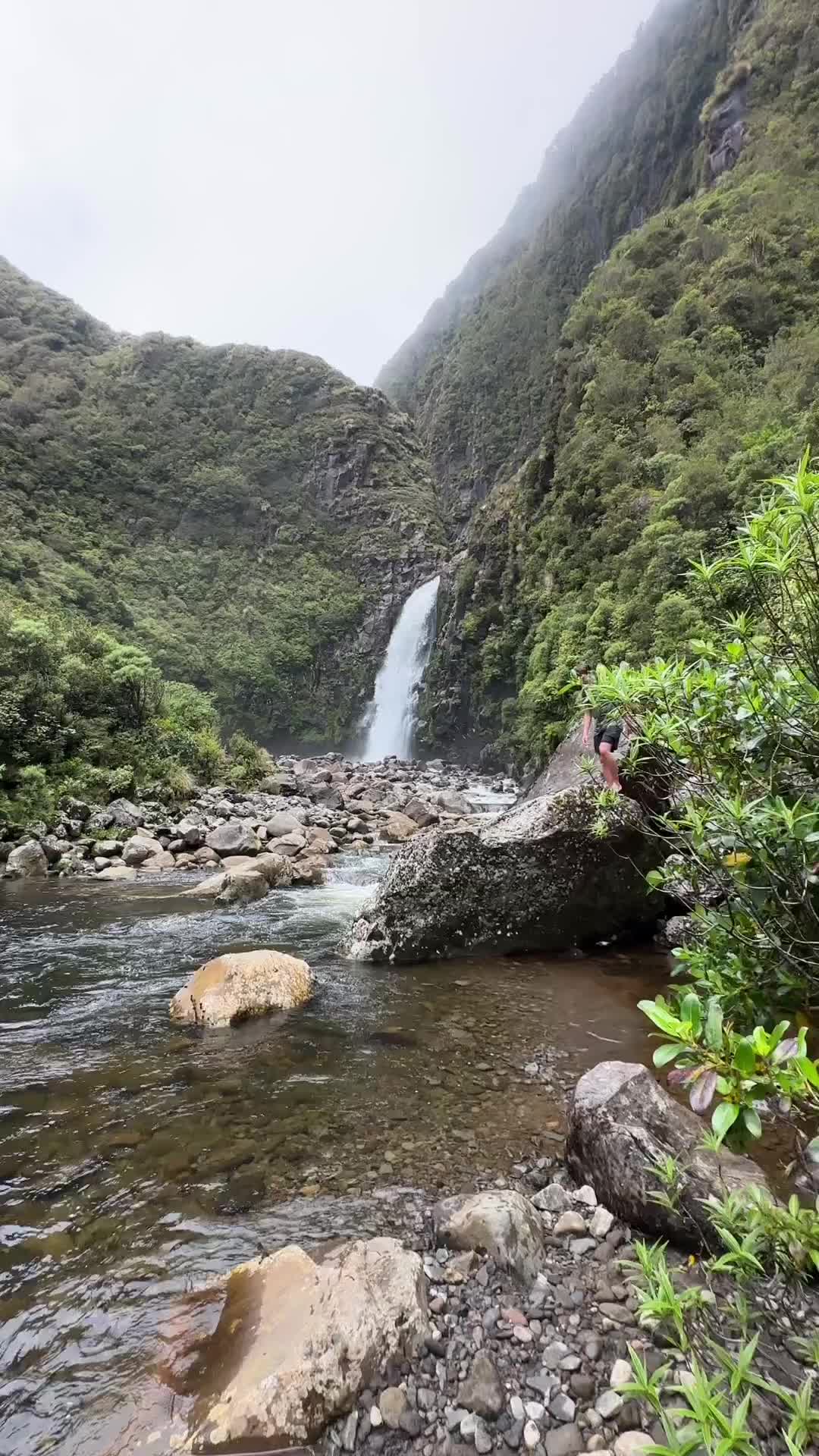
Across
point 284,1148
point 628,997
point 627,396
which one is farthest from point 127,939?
point 627,396

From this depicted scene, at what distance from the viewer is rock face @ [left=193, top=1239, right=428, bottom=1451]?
2.00m

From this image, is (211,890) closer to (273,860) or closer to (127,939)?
(273,860)

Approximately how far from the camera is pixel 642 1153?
2.83 metres

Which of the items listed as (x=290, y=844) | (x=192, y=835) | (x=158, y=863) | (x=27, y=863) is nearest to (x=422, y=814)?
(x=290, y=844)

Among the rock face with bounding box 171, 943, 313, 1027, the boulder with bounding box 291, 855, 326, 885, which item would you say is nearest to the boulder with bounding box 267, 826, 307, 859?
the boulder with bounding box 291, 855, 326, 885

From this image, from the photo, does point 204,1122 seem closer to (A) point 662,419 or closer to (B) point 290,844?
(B) point 290,844

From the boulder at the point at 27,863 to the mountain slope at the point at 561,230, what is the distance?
157 ft

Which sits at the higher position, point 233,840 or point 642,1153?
point 642,1153

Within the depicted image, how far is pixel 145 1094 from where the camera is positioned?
13.8ft

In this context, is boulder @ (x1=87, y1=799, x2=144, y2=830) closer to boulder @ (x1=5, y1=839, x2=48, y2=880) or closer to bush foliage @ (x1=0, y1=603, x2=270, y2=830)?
bush foliage @ (x1=0, y1=603, x2=270, y2=830)

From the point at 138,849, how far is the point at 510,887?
8.93m

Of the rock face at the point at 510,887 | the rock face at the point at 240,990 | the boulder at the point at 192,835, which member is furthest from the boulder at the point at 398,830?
the rock face at the point at 240,990

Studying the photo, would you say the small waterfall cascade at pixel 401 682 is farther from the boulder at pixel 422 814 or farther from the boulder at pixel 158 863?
the boulder at pixel 158 863

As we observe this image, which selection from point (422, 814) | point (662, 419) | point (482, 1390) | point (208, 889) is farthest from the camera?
point (662, 419)
